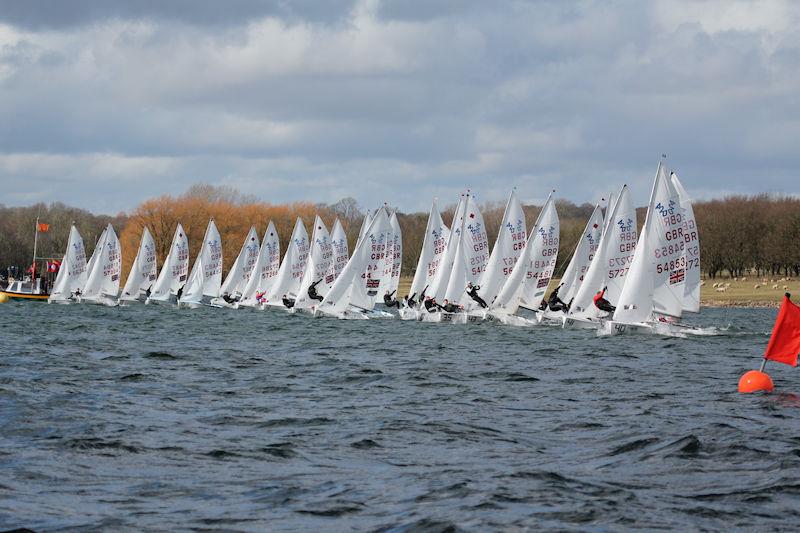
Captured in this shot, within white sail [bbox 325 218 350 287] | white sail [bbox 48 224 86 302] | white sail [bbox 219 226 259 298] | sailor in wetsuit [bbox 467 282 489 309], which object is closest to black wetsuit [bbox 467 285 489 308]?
sailor in wetsuit [bbox 467 282 489 309]

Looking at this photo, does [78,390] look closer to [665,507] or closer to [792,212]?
[665,507]

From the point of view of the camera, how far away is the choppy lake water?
11.5m

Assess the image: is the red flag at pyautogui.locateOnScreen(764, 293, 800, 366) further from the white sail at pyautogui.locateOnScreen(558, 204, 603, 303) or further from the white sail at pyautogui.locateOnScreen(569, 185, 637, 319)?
the white sail at pyautogui.locateOnScreen(558, 204, 603, 303)

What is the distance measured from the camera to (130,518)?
11.1 m

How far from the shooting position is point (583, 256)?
50.2 metres

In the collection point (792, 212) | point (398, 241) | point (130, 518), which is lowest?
point (130, 518)

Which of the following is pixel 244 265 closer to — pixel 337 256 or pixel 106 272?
pixel 106 272

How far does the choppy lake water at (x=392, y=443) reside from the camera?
1147cm

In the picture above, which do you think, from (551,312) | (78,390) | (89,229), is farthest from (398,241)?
(89,229)

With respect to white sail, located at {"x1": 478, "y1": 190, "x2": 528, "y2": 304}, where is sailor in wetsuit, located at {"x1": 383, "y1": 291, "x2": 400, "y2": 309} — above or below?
below

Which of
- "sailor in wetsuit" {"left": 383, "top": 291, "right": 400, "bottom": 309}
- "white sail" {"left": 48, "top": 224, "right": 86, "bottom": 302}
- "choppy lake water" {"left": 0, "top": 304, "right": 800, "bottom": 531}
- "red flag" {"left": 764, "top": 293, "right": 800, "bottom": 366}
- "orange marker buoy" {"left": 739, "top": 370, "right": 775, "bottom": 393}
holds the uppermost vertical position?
"white sail" {"left": 48, "top": 224, "right": 86, "bottom": 302}

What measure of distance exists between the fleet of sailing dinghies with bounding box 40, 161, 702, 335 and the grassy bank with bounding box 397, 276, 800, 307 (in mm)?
28476

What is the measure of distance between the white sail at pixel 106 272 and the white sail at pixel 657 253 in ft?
134

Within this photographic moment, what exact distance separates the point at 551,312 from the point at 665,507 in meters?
36.6
